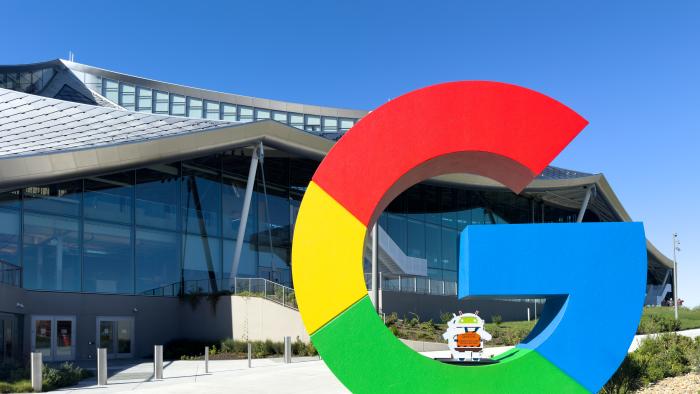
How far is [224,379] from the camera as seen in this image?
17516mm

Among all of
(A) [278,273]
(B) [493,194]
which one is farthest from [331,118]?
(A) [278,273]

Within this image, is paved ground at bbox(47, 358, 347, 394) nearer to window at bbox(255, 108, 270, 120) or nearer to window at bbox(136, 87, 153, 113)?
window at bbox(136, 87, 153, 113)

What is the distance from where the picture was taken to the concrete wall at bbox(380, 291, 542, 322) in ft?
105

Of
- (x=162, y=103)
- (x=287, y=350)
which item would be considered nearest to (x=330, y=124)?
(x=162, y=103)

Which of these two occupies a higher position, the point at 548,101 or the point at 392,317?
the point at 548,101

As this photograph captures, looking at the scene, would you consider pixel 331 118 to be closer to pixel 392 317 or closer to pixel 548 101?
pixel 392 317

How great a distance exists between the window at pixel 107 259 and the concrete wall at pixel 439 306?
1058 centimetres

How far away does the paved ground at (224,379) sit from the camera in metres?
15.3

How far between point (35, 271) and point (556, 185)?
2994 cm

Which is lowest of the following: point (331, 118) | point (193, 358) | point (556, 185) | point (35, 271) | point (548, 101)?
point (193, 358)

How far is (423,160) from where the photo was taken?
898 cm

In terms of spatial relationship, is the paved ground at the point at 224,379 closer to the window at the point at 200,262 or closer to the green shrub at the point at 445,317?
the window at the point at 200,262

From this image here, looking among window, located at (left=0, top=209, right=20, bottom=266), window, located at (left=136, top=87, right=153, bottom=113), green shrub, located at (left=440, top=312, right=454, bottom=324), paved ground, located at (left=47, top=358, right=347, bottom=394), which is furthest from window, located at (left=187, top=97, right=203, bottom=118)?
paved ground, located at (left=47, top=358, right=347, bottom=394)

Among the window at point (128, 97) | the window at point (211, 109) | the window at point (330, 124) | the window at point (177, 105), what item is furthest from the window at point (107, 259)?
the window at point (330, 124)
